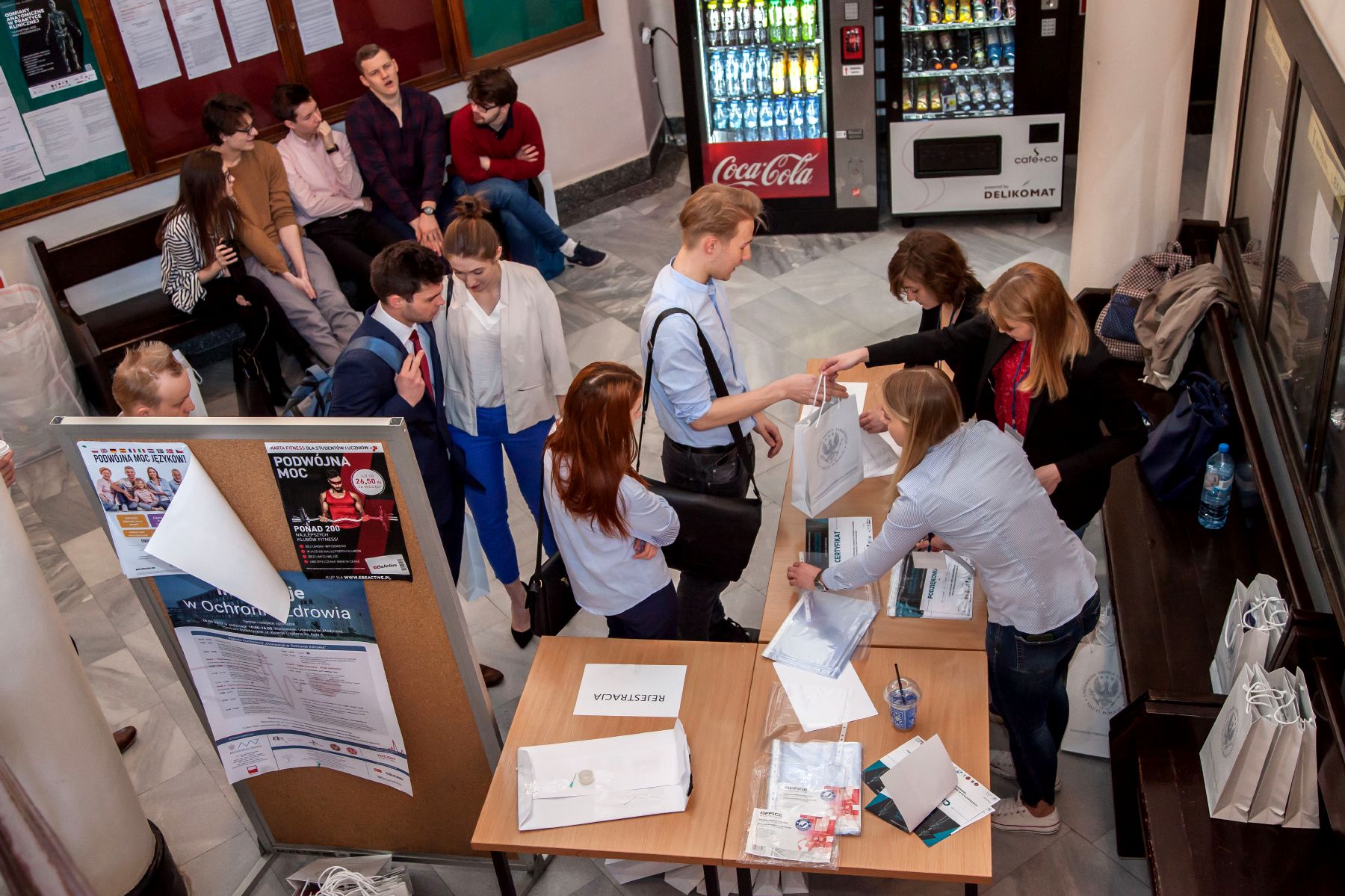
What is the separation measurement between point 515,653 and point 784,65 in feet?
13.5

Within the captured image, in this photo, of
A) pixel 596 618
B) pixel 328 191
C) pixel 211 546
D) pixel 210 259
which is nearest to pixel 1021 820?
pixel 596 618

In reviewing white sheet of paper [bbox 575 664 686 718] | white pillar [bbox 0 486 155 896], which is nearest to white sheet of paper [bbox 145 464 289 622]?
white pillar [bbox 0 486 155 896]

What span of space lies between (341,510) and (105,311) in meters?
4.12

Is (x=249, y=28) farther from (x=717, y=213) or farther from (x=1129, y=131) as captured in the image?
(x=1129, y=131)

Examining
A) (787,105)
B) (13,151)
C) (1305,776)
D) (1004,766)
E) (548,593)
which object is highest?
(13,151)

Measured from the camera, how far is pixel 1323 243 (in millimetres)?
3543

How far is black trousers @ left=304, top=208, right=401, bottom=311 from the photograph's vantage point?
6.45 m

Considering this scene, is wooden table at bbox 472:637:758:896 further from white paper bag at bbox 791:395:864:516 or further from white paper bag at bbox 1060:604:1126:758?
white paper bag at bbox 1060:604:1126:758

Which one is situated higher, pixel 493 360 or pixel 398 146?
pixel 398 146

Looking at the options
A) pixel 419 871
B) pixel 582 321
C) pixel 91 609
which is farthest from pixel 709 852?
pixel 582 321

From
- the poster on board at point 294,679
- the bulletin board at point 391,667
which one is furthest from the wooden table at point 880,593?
the poster on board at point 294,679

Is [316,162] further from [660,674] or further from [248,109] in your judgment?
[660,674]

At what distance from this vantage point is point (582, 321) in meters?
6.82

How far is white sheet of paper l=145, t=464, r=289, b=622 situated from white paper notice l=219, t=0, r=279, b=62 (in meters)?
4.30
